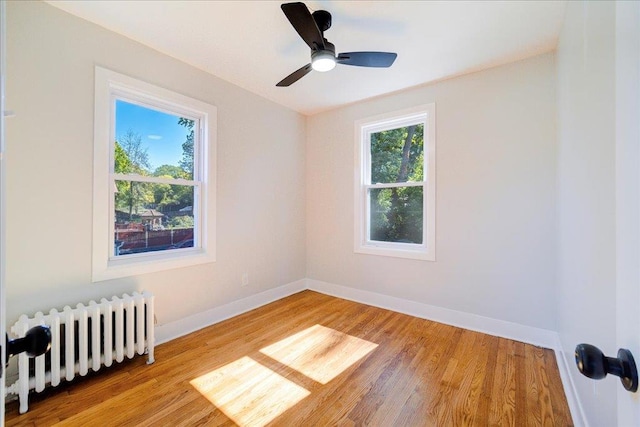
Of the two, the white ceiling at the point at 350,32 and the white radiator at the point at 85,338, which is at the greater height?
the white ceiling at the point at 350,32

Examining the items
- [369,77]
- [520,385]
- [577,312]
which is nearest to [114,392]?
[520,385]

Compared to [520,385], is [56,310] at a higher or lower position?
higher

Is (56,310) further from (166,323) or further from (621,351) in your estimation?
(621,351)

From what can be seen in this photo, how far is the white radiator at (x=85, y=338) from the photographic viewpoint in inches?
61.2

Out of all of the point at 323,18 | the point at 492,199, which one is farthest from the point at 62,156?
the point at 492,199

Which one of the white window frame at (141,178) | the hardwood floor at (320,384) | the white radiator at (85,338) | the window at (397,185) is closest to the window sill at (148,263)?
the white window frame at (141,178)

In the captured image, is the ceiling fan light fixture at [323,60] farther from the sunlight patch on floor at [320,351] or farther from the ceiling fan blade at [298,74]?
the sunlight patch on floor at [320,351]

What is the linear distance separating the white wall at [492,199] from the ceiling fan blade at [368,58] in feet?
3.72

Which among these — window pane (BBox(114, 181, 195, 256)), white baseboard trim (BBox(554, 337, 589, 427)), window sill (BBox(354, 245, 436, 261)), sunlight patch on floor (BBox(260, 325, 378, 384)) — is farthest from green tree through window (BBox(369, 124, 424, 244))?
window pane (BBox(114, 181, 195, 256))

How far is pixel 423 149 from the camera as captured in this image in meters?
2.94

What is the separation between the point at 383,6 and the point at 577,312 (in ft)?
7.35

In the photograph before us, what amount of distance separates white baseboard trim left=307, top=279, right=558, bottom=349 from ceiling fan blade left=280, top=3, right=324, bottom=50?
106 inches

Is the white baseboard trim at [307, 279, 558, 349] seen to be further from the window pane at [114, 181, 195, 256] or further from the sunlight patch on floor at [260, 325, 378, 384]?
the window pane at [114, 181, 195, 256]

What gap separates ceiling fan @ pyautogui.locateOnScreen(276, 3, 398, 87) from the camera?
5.00ft
